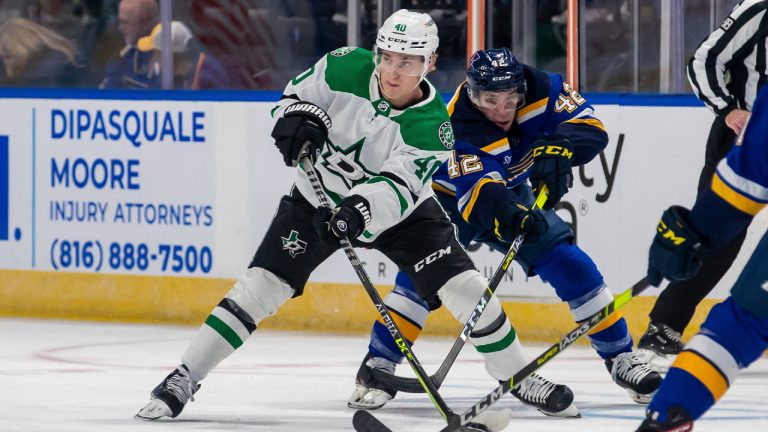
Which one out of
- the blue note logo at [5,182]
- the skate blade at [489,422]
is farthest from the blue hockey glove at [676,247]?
the blue note logo at [5,182]

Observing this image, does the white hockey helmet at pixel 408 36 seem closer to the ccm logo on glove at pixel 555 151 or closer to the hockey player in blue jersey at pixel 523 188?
the hockey player in blue jersey at pixel 523 188

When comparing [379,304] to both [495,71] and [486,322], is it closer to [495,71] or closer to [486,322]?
[486,322]

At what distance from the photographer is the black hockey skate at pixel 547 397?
14.2 feet

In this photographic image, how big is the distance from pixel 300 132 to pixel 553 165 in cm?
70

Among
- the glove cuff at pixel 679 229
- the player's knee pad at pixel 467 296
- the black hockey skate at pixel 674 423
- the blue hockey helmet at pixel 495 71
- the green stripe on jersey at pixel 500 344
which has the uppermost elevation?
the blue hockey helmet at pixel 495 71

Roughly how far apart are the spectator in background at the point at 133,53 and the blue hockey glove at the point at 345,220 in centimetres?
288

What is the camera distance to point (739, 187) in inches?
115

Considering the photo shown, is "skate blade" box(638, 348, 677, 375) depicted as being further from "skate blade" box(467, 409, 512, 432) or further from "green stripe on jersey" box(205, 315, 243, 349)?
"green stripe on jersey" box(205, 315, 243, 349)

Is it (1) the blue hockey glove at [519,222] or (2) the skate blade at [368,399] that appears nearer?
(1) the blue hockey glove at [519,222]

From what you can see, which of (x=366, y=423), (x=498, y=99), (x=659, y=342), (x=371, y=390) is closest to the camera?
(x=366, y=423)

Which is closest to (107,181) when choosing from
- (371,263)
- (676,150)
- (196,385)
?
(371,263)

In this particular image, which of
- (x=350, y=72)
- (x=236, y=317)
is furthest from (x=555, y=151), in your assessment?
(x=236, y=317)

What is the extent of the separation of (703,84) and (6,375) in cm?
222

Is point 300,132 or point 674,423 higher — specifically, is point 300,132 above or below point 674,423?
above
